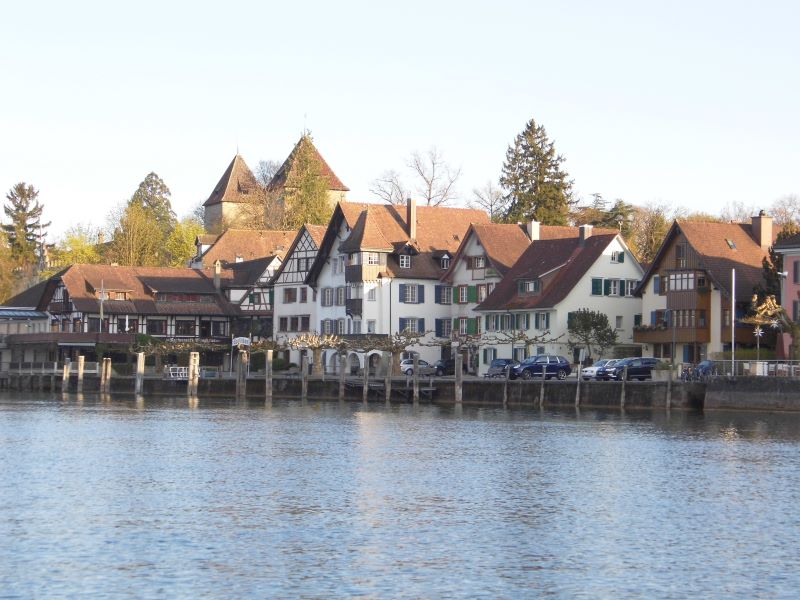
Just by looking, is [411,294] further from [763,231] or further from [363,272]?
[763,231]

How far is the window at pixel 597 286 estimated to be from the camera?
101 m

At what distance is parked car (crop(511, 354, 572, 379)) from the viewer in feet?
293

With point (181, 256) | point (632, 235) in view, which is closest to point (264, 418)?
point (632, 235)

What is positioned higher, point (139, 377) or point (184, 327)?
point (184, 327)

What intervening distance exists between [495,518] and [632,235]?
107m

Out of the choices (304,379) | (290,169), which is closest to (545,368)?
(304,379)

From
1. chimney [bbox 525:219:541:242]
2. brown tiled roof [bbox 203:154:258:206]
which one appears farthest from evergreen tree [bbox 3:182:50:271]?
chimney [bbox 525:219:541:242]

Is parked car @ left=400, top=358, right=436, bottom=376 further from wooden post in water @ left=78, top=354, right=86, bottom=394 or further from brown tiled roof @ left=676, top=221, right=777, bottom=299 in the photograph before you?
wooden post in water @ left=78, top=354, right=86, bottom=394

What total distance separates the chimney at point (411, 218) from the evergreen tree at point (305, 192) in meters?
37.6

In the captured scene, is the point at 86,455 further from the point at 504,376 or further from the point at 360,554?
the point at 504,376

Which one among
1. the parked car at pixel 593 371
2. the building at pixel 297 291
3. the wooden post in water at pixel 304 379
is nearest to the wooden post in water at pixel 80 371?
→ the building at pixel 297 291

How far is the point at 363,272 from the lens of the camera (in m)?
111

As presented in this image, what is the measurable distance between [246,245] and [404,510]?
105m

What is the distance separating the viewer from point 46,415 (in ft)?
268
